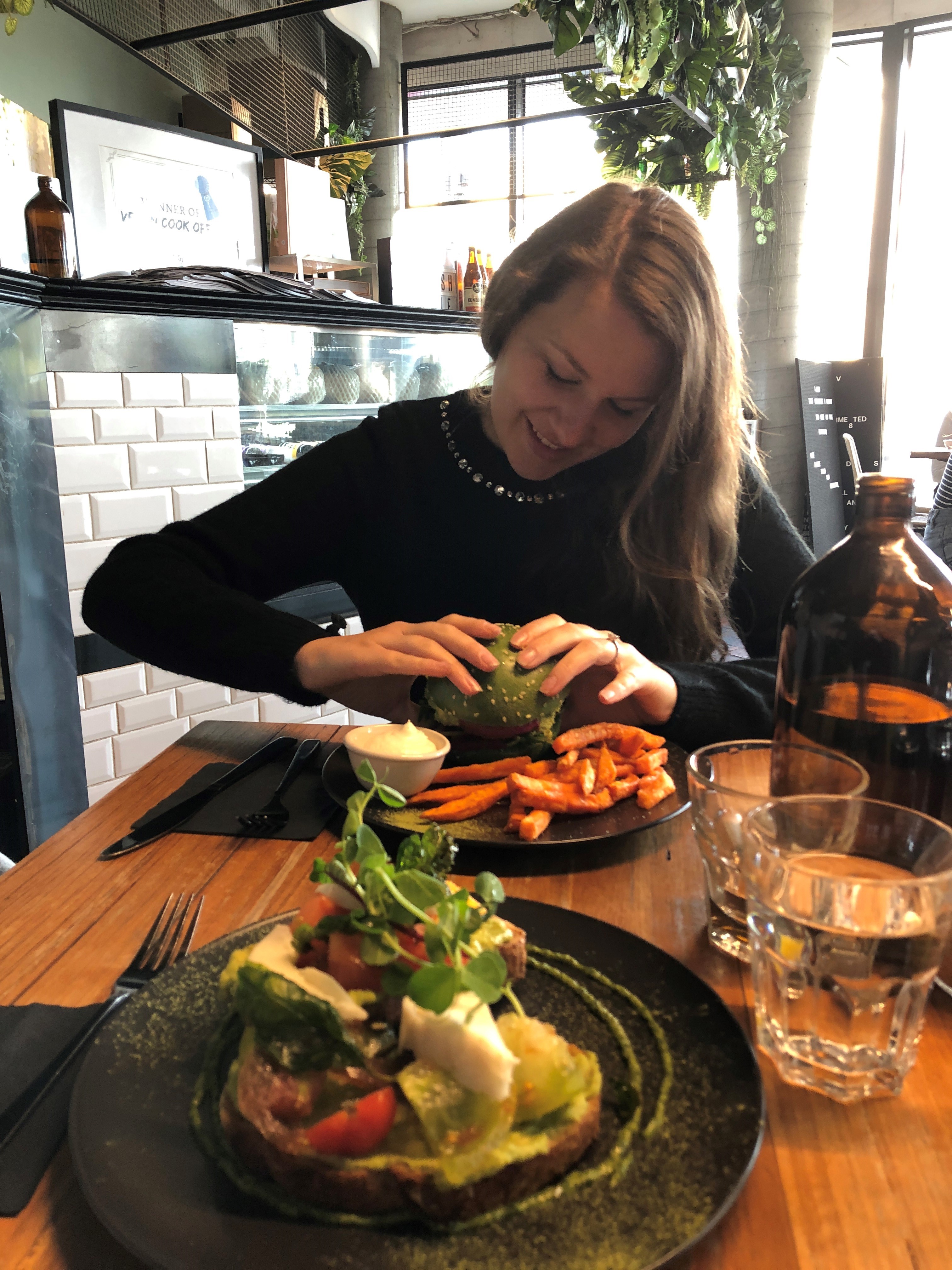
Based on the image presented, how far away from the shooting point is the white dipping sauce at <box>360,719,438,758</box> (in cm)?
93

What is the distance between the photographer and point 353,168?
5.27 meters

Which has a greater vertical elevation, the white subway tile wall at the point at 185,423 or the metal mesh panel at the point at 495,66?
the metal mesh panel at the point at 495,66

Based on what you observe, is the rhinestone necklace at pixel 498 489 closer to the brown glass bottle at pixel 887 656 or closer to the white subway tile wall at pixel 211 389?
the brown glass bottle at pixel 887 656

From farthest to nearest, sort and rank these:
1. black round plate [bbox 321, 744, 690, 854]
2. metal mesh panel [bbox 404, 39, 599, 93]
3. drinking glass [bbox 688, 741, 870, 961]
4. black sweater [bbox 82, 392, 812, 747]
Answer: metal mesh panel [bbox 404, 39, 599, 93], black sweater [bbox 82, 392, 812, 747], black round plate [bbox 321, 744, 690, 854], drinking glass [bbox 688, 741, 870, 961]

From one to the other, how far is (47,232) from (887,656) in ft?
7.89

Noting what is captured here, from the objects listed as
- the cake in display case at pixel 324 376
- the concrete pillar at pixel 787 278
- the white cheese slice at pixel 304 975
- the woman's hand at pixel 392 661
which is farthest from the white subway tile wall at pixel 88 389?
the concrete pillar at pixel 787 278

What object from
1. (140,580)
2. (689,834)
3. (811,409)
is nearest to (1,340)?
(140,580)

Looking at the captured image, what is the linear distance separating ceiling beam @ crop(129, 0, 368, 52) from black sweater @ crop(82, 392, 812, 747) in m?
0.94

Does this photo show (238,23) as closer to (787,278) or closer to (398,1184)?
(398,1184)

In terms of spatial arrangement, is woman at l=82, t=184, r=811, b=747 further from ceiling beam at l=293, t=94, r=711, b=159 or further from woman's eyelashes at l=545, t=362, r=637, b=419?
ceiling beam at l=293, t=94, r=711, b=159

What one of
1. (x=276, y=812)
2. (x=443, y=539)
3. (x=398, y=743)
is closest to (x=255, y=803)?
(x=276, y=812)

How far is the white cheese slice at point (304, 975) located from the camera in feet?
1.63

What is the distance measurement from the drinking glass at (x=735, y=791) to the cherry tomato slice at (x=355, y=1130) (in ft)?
1.16

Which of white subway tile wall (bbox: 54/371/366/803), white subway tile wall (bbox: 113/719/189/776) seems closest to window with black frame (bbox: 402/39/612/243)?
white subway tile wall (bbox: 54/371/366/803)
